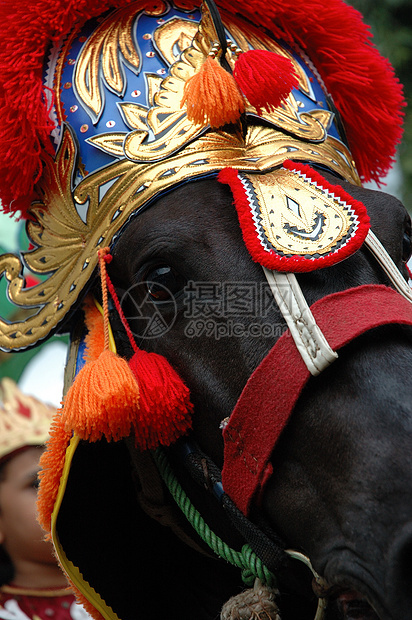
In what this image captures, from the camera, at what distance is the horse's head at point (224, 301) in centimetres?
135

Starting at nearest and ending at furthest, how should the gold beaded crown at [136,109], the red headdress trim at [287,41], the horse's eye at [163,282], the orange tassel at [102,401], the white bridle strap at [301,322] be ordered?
the white bridle strap at [301,322] < the orange tassel at [102,401] < the horse's eye at [163,282] < the gold beaded crown at [136,109] < the red headdress trim at [287,41]

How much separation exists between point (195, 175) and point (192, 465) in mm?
736

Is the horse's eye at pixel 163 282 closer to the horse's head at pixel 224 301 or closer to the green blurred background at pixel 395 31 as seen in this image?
the horse's head at pixel 224 301

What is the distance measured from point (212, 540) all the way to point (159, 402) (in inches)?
16.4

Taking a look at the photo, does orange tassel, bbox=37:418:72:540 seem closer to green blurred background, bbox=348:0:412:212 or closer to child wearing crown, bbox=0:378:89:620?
child wearing crown, bbox=0:378:89:620

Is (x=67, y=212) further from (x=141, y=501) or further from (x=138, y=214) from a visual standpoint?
(x=141, y=501)

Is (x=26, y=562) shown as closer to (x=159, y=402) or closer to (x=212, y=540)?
(x=212, y=540)

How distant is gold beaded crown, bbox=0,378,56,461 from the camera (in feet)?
10.9

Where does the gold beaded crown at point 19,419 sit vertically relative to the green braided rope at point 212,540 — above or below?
below

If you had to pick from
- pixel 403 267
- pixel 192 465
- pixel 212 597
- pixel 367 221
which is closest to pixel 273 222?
pixel 367 221

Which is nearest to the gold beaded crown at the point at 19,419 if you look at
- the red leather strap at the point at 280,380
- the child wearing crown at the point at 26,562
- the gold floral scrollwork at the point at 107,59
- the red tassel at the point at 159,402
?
the child wearing crown at the point at 26,562

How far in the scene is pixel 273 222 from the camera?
1583 millimetres

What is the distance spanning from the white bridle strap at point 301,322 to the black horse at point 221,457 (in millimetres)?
35

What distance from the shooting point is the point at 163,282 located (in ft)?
5.73
